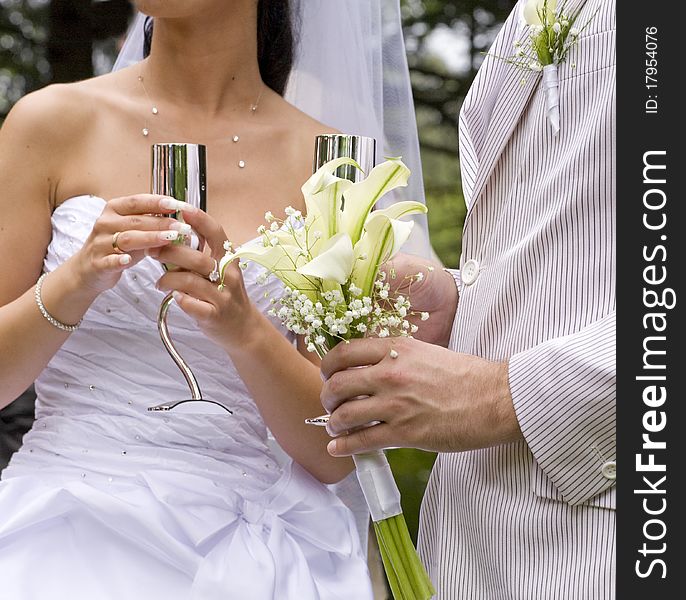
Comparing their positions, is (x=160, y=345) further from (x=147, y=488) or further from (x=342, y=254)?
(x=342, y=254)

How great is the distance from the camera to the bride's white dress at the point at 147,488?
7.68ft

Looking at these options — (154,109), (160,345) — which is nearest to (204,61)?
(154,109)

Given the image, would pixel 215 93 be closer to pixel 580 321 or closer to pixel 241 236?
pixel 241 236

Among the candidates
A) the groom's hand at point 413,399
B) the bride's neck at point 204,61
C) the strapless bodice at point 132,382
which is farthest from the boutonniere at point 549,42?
the bride's neck at point 204,61

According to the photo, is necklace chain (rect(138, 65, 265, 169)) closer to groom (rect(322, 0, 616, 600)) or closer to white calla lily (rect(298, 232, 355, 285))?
groom (rect(322, 0, 616, 600))

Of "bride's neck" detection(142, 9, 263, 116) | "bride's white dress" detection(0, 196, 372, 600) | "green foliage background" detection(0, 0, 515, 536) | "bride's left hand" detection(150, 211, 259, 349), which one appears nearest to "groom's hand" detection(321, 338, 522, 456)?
"bride's left hand" detection(150, 211, 259, 349)

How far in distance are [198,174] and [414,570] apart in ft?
2.96

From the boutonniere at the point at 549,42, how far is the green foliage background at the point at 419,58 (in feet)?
15.5

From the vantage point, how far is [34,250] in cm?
275

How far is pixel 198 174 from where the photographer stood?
6.94 ft

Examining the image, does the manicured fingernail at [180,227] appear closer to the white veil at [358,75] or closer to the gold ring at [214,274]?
the gold ring at [214,274]

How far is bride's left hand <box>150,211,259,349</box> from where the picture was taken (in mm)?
2115

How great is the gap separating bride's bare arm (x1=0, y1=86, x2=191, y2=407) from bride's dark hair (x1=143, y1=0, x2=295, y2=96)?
683 mm

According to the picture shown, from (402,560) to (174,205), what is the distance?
32.9 inches
